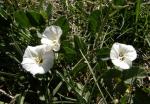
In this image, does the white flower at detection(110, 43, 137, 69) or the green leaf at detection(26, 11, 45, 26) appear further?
the green leaf at detection(26, 11, 45, 26)

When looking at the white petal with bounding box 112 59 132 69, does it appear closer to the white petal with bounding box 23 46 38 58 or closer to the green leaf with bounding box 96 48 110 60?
the green leaf with bounding box 96 48 110 60

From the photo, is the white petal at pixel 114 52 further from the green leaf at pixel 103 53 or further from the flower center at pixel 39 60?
the flower center at pixel 39 60

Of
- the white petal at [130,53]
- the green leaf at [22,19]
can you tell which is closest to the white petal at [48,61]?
the green leaf at [22,19]

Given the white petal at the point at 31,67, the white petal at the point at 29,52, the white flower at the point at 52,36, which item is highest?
the white flower at the point at 52,36

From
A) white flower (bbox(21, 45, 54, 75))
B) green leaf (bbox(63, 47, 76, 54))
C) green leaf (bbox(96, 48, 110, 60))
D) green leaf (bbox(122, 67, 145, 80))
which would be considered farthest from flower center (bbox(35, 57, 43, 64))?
green leaf (bbox(122, 67, 145, 80))

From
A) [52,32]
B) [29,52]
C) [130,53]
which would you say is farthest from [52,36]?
[130,53]

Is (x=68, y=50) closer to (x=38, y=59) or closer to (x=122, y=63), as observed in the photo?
(x=38, y=59)

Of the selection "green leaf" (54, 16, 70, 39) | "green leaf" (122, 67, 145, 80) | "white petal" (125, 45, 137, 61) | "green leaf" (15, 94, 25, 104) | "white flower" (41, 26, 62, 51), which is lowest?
"green leaf" (15, 94, 25, 104)

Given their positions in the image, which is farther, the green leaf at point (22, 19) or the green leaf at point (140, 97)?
the green leaf at point (22, 19)
